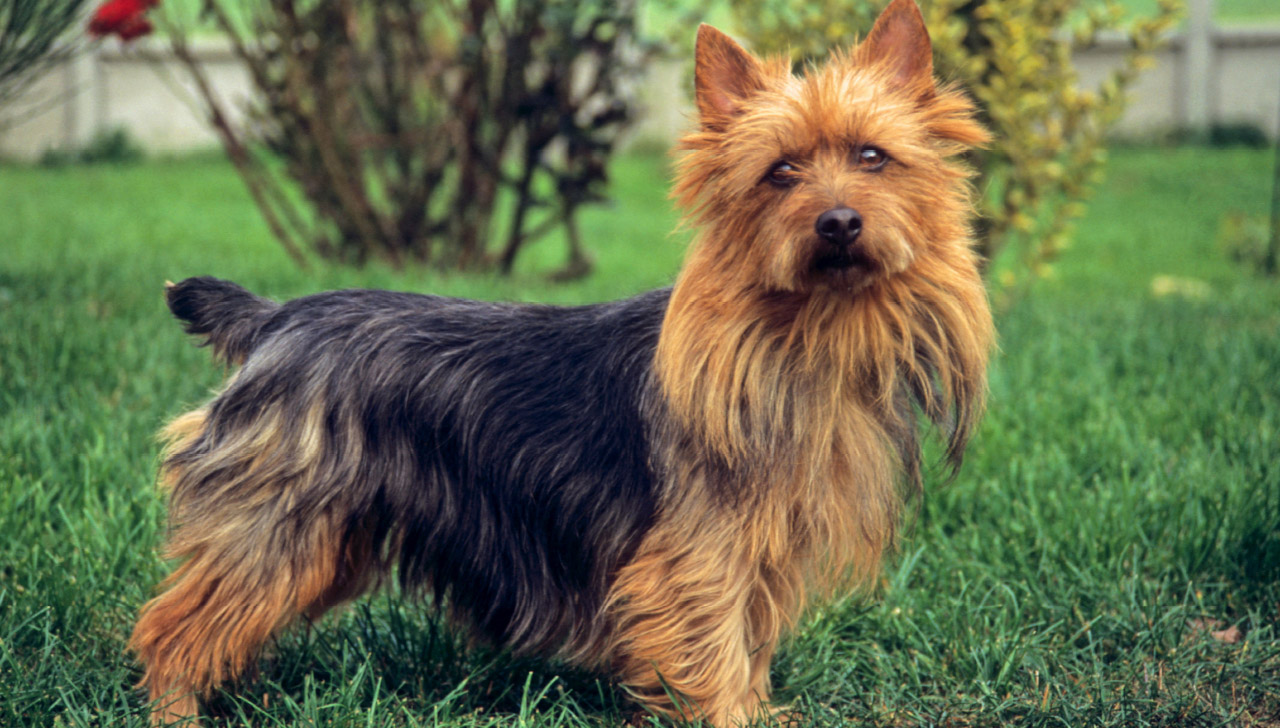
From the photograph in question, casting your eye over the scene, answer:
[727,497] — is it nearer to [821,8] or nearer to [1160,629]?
[1160,629]

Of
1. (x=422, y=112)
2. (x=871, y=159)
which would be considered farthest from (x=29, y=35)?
(x=871, y=159)

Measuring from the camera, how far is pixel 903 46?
8.59 feet

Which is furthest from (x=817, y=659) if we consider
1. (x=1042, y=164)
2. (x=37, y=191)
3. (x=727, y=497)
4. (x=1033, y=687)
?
(x=37, y=191)

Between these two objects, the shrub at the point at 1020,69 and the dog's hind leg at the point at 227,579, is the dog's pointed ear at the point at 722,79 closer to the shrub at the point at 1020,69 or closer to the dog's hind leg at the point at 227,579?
the dog's hind leg at the point at 227,579

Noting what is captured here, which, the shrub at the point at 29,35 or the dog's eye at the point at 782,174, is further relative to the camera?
the shrub at the point at 29,35

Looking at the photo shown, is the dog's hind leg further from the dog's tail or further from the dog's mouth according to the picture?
the dog's mouth

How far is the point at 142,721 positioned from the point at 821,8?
4704mm

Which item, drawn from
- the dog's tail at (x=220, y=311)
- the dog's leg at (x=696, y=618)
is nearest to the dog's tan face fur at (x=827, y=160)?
the dog's leg at (x=696, y=618)

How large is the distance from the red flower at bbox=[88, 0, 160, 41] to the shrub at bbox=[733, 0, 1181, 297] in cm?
306

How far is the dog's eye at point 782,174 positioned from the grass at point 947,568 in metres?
0.57

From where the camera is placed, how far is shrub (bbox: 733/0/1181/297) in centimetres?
550

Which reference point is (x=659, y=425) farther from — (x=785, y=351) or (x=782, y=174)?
(x=782, y=174)

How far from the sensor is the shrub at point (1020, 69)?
18.0 feet

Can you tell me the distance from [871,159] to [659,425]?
0.75 metres
